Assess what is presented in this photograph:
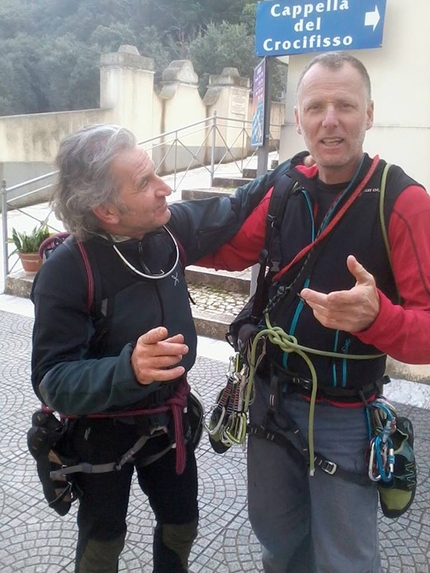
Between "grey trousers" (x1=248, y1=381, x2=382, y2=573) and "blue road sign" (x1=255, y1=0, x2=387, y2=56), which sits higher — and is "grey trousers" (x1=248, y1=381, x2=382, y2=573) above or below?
below

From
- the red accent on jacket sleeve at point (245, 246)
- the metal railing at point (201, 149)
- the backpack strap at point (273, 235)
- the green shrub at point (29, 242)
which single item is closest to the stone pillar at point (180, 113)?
the metal railing at point (201, 149)

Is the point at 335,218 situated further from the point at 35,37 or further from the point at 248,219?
the point at 35,37

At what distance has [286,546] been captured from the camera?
5.81 ft

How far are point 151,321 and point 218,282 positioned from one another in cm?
409

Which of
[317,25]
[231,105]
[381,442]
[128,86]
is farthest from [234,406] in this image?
[231,105]

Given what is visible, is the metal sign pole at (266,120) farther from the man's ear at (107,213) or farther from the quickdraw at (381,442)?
the man's ear at (107,213)

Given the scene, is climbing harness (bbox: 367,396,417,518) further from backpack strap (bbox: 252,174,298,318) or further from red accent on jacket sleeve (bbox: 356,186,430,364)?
backpack strap (bbox: 252,174,298,318)

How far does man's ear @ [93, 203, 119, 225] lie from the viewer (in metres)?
1.54

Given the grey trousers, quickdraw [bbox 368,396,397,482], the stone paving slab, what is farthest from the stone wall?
quickdraw [bbox 368,396,397,482]

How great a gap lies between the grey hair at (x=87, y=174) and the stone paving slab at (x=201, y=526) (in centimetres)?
152

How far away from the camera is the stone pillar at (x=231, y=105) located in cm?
1290

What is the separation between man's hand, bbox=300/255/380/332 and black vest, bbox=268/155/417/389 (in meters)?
0.23

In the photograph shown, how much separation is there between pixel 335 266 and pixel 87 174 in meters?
0.76

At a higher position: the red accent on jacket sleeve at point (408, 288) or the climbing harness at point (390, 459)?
the red accent on jacket sleeve at point (408, 288)
